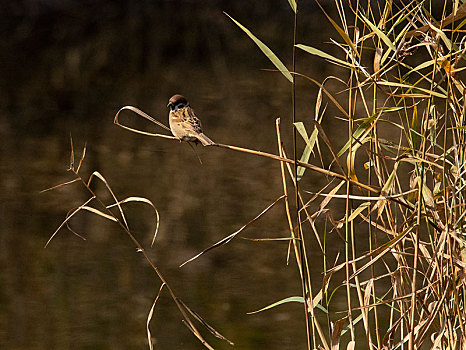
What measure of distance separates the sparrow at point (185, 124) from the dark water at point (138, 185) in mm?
1513

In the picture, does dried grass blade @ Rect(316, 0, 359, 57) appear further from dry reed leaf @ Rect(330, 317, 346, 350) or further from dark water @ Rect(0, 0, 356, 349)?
dark water @ Rect(0, 0, 356, 349)

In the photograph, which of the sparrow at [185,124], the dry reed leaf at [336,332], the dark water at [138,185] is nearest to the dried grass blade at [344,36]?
the dry reed leaf at [336,332]

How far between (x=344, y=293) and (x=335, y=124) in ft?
9.50

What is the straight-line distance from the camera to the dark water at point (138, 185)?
3.69 m

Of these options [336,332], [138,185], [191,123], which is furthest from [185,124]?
[138,185]

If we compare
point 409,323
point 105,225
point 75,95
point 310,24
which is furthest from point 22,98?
point 409,323

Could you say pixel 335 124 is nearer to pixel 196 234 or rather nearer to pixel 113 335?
pixel 196 234

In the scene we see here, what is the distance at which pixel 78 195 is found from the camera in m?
5.16

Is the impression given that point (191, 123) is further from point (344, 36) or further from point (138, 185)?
point (138, 185)

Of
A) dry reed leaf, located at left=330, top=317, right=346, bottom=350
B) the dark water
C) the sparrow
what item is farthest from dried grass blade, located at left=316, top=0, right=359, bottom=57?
the dark water

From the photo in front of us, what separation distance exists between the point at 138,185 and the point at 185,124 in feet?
10.7

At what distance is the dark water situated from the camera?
369 cm

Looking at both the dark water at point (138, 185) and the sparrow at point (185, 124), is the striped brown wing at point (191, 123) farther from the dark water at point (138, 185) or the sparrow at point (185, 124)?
the dark water at point (138, 185)

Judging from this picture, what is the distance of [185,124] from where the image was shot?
1.91 meters
